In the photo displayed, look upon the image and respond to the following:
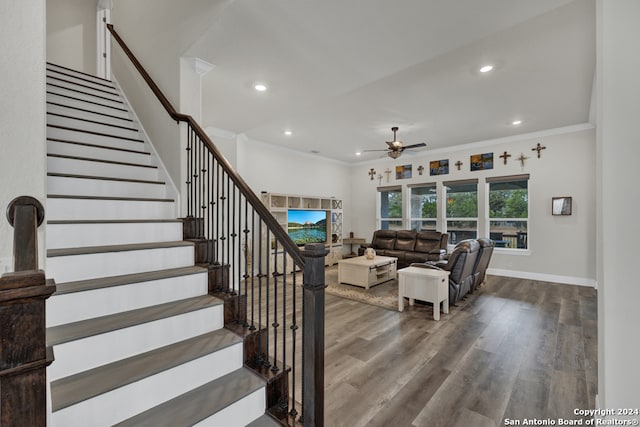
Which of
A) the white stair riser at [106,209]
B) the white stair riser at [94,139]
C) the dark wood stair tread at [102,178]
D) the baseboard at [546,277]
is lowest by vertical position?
the baseboard at [546,277]

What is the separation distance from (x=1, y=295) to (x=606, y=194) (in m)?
2.40

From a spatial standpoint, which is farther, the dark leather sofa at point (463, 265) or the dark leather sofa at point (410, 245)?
the dark leather sofa at point (410, 245)

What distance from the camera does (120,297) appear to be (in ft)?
5.63

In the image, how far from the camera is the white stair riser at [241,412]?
4.58 ft

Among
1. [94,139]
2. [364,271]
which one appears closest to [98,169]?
[94,139]

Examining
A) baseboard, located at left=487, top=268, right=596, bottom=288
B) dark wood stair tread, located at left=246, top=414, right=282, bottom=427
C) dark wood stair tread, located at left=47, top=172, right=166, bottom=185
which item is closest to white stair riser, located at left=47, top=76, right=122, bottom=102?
dark wood stair tread, located at left=47, top=172, right=166, bottom=185

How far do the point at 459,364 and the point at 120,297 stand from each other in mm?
2748

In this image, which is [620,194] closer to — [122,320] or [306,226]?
[122,320]

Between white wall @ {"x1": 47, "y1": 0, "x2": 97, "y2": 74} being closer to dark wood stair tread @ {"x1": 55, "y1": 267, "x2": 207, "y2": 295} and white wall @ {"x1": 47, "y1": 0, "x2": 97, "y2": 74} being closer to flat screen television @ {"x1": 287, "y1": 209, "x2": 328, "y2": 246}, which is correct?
flat screen television @ {"x1": 287, "y1": 209, "x2": 328, "y2": 246}

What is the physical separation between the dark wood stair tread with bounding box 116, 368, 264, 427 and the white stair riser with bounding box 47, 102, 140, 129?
3067 mm

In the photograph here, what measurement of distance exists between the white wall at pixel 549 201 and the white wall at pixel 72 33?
25.5ft

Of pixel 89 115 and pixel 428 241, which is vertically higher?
pixel 89 115

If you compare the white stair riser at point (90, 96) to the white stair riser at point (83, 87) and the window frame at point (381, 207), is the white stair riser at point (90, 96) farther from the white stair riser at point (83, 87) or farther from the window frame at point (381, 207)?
the window frame at point (381, 207)

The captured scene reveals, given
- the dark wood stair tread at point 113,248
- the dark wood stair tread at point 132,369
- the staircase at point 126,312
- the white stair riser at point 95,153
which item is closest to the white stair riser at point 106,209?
the staircase at point 126,312
